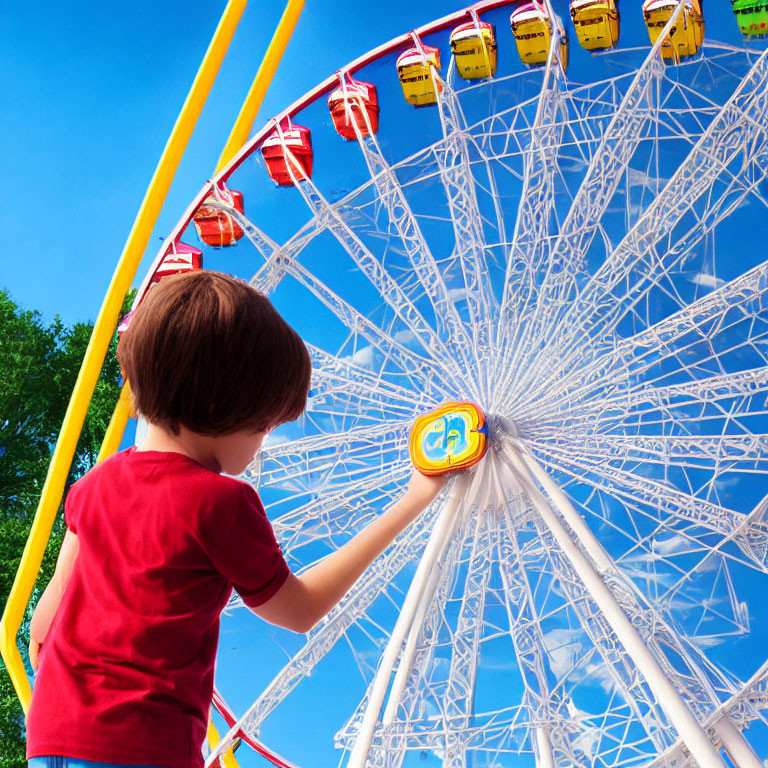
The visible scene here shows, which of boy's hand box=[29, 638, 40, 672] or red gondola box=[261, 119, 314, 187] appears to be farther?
red gondola box=[261, 119, 314, 187]

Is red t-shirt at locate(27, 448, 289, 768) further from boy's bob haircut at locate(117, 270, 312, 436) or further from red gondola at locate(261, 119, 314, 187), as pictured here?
red gondola at locate(261, 119, 314, 187)

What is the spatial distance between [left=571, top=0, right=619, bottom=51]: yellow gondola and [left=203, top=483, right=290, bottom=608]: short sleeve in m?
8.04

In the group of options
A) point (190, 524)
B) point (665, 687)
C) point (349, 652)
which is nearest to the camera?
point (190, 524)

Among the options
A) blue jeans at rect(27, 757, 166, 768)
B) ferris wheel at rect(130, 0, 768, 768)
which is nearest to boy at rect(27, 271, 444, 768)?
blue jeans at rect(27, 757, 166, 768)

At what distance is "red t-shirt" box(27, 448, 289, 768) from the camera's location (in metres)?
1.58

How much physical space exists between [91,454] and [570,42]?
1367 cm

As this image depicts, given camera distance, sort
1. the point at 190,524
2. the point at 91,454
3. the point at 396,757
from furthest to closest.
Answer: the point at 91,454
the point at 396,757
the point at 190,524

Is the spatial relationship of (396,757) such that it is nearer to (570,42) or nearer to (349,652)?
(349,652)

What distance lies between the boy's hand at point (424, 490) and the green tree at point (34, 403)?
1608 centimetres

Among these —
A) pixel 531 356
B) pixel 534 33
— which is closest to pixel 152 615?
pixel 531 356

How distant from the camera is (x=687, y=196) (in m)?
7.89

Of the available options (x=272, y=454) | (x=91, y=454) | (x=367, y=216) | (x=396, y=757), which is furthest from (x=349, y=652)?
(x=91, y=454)

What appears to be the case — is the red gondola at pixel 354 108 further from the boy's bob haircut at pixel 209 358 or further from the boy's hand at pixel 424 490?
the boy's bob haircut at pixel 209 358

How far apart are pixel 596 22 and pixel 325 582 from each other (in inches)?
316
